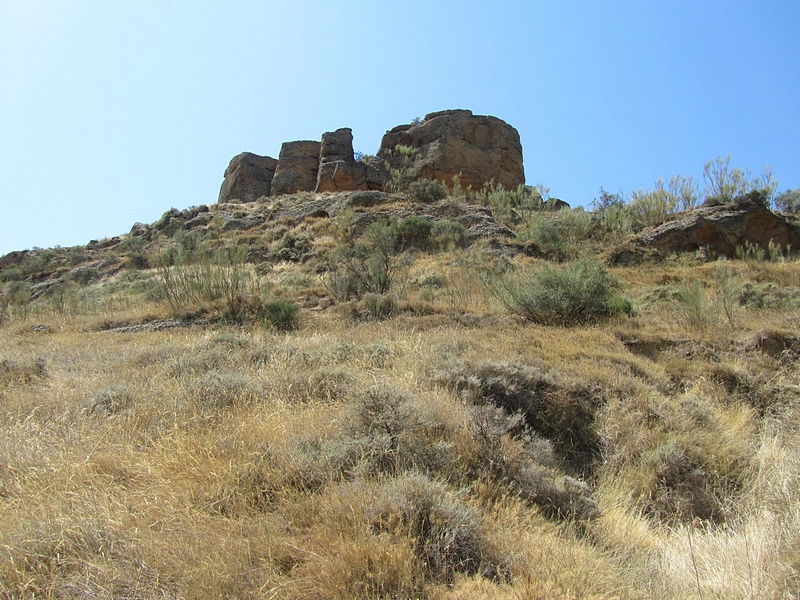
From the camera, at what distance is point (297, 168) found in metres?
39.1

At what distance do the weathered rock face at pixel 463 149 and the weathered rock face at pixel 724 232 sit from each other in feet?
60.6

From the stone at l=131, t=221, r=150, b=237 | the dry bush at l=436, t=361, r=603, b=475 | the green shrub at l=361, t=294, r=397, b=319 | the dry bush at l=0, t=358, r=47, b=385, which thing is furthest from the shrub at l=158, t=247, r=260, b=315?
the stone at l=131, t=221, r=150, b=237

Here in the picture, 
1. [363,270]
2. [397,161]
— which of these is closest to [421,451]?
[363,270]

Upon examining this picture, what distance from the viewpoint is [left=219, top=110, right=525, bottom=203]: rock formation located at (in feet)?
113

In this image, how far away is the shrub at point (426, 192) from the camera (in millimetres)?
26031

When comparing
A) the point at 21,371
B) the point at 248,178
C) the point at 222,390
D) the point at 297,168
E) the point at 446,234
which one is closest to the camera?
the point at 222,390

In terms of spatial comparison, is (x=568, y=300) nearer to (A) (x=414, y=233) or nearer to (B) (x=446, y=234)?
(B) (x=446, y=234)

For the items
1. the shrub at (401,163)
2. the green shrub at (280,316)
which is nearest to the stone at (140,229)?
the shrub at (401,163)

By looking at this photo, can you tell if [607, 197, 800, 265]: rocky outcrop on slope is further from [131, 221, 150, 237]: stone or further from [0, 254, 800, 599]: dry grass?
[131, 221, 150, 237]: stone

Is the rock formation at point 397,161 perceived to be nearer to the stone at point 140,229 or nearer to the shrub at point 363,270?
the stone at point 140,229

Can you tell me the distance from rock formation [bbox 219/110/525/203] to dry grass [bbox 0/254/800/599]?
29.0 m

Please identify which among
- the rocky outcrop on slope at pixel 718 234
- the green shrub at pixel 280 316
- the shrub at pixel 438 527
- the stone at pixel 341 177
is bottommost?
the shrub at pixel 438 527

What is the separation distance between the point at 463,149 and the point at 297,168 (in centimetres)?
1360

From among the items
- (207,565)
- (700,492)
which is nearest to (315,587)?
(207,565)
